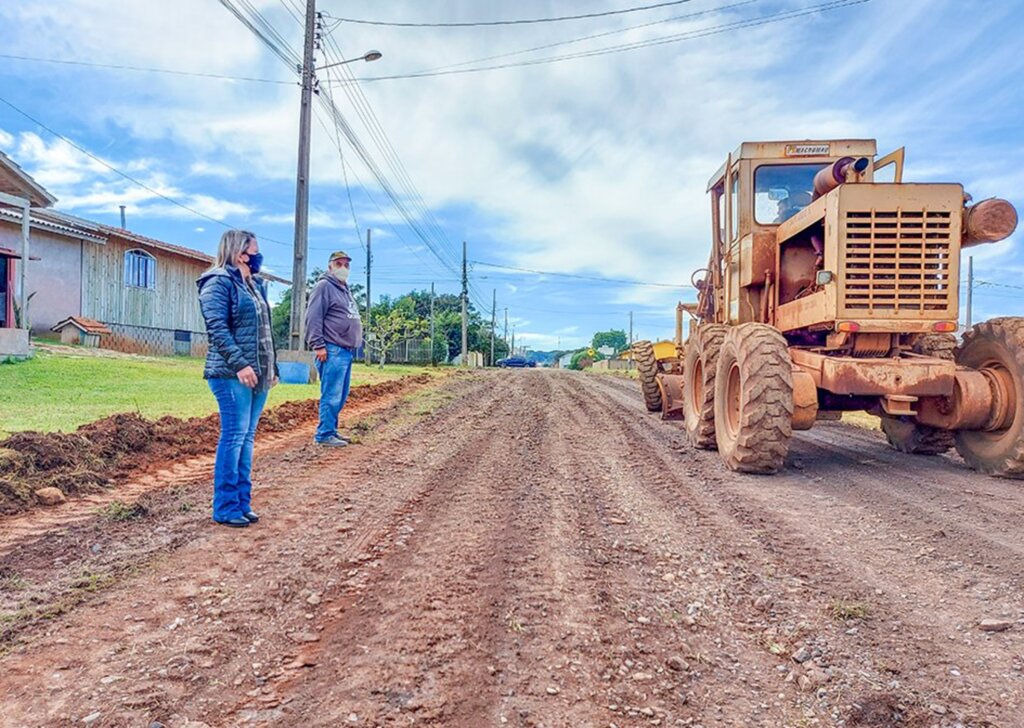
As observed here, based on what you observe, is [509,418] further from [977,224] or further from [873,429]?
[977,224]

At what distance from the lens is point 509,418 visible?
29.5ft

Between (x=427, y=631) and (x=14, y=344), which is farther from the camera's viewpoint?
(x=14, y=344)

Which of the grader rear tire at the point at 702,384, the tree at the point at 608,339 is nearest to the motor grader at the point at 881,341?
the grader rear tire at the point at 702,384

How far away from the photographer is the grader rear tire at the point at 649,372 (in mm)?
9281

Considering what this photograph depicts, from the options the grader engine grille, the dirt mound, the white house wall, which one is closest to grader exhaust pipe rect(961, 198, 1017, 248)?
the grader engine grille

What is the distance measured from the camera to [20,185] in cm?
1573

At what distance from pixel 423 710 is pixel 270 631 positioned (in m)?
0.80

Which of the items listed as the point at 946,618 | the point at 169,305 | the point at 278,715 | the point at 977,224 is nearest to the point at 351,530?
the point at 278,715

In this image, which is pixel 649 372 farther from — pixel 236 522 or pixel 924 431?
pixel 236 522

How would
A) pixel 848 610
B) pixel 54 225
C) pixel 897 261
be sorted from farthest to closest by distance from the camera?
pixel 54 225 < pixel 897 261 < pixel 848 610

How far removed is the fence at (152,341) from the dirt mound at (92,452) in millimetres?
15533

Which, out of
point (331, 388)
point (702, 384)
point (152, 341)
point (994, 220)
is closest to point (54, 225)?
point (152, 341)

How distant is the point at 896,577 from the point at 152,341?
24.7 m

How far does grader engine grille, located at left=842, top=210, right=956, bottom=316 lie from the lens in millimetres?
4902
